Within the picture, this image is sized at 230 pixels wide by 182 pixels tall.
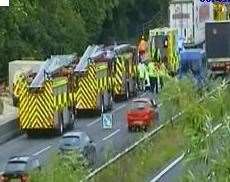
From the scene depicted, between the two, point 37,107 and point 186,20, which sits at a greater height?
point 186,20

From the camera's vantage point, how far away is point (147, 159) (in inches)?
1115

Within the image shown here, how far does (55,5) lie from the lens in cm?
5816

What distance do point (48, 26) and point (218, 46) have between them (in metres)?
10.2

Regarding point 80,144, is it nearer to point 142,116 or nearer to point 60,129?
point 60,129

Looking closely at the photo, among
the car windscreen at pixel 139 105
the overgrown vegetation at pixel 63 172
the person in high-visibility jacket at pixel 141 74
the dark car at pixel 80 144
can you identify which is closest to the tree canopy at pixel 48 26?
the person in high-visibility jacket at pixel 141 74

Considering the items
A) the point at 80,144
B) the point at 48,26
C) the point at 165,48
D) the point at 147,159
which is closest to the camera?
the point at 147,159

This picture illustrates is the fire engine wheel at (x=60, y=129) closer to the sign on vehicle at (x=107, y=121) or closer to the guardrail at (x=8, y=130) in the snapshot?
the sign on vehicle at (x=107, y=121)

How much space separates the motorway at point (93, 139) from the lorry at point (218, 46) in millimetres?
15357

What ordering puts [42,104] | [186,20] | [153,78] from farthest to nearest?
[186,20], [153,78], [42,104]

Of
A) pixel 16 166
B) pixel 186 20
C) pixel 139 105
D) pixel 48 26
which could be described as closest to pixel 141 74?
Answer: pixel 139 105

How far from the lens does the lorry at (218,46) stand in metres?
53.7

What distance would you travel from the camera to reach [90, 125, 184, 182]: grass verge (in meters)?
24.5

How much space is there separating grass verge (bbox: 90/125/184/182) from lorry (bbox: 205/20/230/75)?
21266 mm

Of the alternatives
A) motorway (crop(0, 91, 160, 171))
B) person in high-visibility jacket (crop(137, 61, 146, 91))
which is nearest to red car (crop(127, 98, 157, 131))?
motorway (crop(0, 91, 160, 171))
